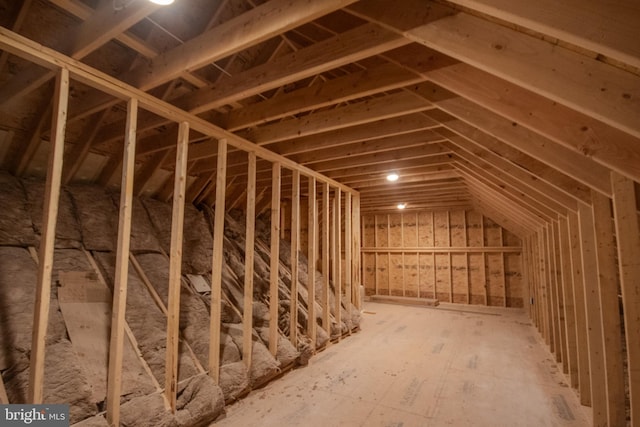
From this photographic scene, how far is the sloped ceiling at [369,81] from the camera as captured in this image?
4.02ft

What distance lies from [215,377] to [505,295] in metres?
7.17

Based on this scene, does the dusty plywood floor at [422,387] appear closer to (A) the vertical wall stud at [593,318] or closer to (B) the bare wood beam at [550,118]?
(A) the vertical wall stud at [593,318]

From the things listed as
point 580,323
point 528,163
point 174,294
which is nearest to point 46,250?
point 174,294

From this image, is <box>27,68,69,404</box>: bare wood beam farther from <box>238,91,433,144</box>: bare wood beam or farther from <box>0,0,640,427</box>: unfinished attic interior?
<box>238,91,433,144</box>: bare wood beam

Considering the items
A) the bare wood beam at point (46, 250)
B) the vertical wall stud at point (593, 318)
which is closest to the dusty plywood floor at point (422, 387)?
the vertical wall stud at point (593, 318)

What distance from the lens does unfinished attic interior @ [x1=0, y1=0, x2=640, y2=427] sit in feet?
5.20

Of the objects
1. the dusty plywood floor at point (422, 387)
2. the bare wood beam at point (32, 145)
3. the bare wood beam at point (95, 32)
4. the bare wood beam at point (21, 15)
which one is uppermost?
the bare wood beam at point (21, 15)

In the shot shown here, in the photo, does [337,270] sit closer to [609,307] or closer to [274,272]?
[274,272]

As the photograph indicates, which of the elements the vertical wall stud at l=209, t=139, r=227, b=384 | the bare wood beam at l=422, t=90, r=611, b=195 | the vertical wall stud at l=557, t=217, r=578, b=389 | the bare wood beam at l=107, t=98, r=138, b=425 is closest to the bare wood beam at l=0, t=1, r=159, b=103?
the bare wood beam at l=107, t=98, r=138, b=425

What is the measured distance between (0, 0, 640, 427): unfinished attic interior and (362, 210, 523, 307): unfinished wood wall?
2646 mm

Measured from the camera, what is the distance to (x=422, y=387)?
10.2 feet

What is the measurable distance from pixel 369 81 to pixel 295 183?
208 cm

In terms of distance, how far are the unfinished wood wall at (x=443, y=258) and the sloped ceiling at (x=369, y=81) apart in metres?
4.01

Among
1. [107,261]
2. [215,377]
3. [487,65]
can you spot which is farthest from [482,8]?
[107,261]
